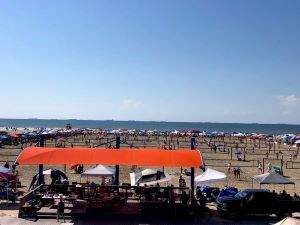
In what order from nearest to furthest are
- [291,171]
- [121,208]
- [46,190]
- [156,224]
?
[156,224], [121,208], [46,190], [291,171]

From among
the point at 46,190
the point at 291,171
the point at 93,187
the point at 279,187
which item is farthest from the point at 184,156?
the point at 291,171

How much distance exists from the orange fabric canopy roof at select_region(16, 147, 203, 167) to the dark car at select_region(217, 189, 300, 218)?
2.43 m

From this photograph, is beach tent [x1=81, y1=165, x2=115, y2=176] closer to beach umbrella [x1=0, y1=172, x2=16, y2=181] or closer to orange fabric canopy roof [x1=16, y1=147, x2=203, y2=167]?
beach umbrella [x1=0, y1=172, x2=16, y2=181]

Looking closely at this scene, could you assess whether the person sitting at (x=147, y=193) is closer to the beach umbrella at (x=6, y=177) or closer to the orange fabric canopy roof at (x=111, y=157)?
the orange fabric canopy roof at (x=111, y=157)

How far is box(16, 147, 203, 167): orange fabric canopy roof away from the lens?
1972 centimetres

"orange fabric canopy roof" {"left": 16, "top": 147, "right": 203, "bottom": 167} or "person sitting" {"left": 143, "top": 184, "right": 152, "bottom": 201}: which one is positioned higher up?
"orange fabric canopy roof" {"left": 16, "top": 147, "right": 203, "bottom": 167}

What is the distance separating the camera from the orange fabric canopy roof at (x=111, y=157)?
64.7ft

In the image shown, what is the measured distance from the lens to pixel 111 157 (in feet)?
66.4

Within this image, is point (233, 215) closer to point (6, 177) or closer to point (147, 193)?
point (147, 193)

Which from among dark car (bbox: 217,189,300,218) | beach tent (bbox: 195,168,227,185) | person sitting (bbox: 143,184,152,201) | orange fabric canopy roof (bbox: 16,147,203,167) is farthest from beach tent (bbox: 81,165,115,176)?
dark car (bbox: 217,189,300,218)

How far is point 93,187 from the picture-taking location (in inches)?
791

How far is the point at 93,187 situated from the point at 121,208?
182cm

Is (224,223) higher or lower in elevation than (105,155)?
lower

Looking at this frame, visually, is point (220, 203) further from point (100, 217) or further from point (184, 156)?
point (100, 217)
